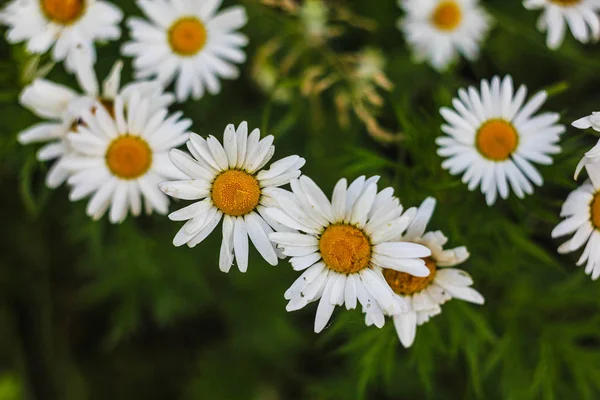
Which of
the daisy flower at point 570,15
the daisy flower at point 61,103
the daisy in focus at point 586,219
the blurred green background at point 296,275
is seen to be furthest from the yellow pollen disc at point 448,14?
the daisy flower at point 61,103

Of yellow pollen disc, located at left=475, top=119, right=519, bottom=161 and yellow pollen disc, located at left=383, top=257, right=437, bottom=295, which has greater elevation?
yellow pollen disc, located at left=475, top=119, right=519, bottom=161

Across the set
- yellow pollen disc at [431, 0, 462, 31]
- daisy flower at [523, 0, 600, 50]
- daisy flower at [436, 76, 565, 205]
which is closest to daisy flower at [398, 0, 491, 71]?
yellow pollen disc at [431, 0, 462, 31]

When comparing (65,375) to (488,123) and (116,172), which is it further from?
(488,123)

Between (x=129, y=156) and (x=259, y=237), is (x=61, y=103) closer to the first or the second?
(x=129, y=156)

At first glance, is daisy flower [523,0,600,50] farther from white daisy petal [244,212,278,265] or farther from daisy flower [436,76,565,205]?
white daisy petal [244,212,278,265]

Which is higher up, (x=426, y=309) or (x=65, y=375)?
(x=426, y=309)

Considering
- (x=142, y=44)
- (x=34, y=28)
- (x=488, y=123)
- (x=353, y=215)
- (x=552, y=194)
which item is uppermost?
(x=552, y=194)

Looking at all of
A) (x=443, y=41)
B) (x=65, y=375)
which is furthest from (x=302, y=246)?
(x=65, y=375)
